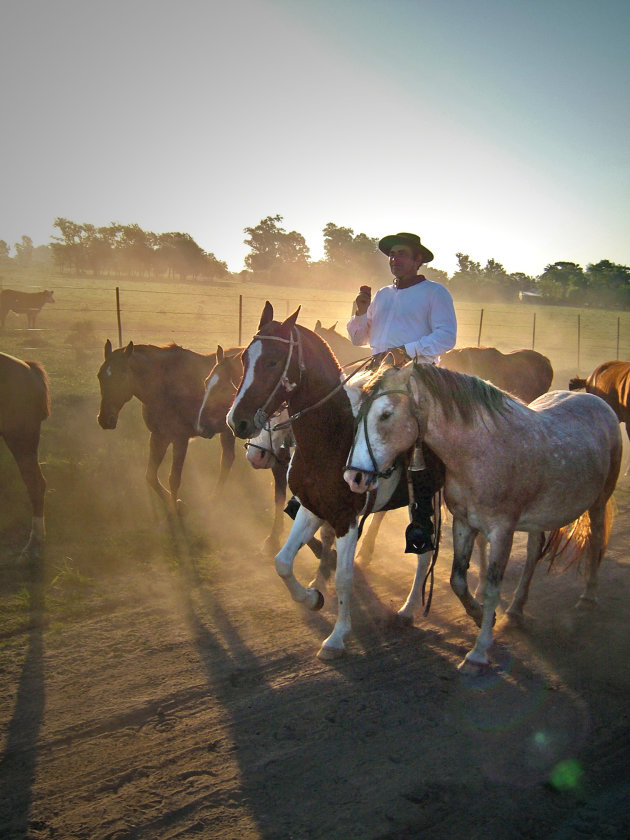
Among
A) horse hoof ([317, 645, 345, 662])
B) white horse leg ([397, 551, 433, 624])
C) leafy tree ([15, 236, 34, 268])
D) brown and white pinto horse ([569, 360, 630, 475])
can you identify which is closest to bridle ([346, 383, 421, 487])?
horse hoof ([317, 645, 345, 662])

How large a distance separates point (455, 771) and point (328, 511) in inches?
72.1

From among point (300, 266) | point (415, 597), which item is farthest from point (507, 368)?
point (300, 266)

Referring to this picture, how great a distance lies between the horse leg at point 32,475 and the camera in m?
6.51

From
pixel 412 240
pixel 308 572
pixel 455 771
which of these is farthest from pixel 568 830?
pixel 412 240

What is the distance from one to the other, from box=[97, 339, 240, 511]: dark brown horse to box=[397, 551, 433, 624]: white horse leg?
3.53 m

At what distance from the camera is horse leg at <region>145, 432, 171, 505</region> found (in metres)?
8.12

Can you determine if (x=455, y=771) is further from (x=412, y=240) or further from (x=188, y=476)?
(x=188, y=476)

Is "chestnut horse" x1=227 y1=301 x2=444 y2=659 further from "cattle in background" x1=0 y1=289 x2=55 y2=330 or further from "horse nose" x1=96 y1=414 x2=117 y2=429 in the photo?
"cattle in background" x1=0 y1=289 x2=55 y2=330

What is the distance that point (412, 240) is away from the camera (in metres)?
5.33

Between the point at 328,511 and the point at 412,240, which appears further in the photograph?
the point at 412,240

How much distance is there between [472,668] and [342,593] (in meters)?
1.06

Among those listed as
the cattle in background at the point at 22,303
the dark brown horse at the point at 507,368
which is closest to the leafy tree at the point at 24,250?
the cattle in background at the point at 22,303

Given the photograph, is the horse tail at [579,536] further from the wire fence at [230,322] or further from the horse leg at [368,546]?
the wire fence at [230,322]

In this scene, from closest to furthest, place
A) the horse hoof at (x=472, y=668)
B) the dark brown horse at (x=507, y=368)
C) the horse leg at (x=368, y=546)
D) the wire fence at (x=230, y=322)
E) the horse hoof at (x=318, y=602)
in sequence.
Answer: the horse hoof at (x=472, y=668)
the horse hoof at (x=318, y=602)
the horse leg at (x=368, y=546)
the dark brown horse at (x=507, y=368)
the wire fence at (x=230, y=322)
